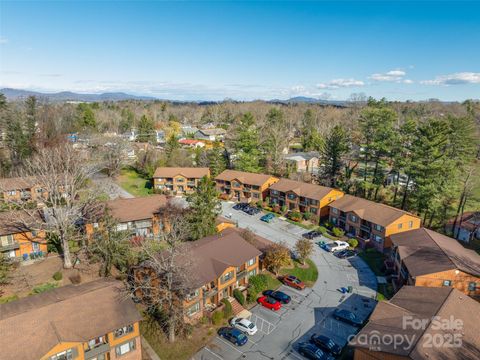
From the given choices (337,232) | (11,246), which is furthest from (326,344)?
(11,246)

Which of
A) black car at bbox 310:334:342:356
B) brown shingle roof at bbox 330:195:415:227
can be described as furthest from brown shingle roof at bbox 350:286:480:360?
brown shingle roof at bbox 330:195:415:227

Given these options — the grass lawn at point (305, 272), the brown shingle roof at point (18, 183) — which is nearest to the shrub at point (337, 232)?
the grass lawn at point (305, 272)

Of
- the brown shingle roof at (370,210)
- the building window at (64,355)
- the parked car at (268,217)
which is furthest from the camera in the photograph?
the parked car at (268,217)

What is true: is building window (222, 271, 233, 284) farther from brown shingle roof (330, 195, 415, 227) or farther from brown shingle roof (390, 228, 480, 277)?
brown shingle roof (330, 195, 415, 227)

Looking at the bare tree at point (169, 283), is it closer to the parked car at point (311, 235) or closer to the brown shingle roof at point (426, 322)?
the brown shingle roof at point (426, 322)

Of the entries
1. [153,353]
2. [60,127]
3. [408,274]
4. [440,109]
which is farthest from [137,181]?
[440,109]

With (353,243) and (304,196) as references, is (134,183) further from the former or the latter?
(353,243)
